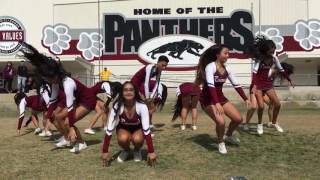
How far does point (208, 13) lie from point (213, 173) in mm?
26521

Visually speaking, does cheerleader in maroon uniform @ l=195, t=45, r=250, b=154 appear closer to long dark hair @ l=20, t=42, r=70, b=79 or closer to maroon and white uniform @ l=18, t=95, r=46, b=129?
long dark hair @ l=20, t=42, r=70, b=79

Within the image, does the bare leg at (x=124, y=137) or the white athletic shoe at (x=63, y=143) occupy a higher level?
the bare leg at (x=124, y=137)

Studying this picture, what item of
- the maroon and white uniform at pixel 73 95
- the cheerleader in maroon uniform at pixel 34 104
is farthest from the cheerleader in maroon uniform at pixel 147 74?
the cheerleader in maroon uniform at pixel 34 104

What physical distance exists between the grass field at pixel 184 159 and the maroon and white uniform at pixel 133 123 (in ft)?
1.61

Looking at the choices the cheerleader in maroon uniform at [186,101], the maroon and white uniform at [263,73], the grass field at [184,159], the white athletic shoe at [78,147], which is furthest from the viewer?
the cheerleader in maroon uniform at [186,101]

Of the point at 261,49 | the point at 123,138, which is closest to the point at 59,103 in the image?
the point at 123,138

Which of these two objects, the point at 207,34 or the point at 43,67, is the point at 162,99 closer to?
the point at 43,67

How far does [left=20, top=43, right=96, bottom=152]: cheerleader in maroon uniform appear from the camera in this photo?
1068 centimetres

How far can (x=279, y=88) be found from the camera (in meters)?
27.8

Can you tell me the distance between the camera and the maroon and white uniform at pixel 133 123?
30.7 ft

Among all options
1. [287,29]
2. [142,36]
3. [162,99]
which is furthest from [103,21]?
[162,99]

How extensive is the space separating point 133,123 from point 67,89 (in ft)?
5.55

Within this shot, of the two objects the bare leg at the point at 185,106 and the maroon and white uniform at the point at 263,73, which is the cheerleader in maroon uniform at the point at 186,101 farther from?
the maroon and white uniform at the point at 263,73

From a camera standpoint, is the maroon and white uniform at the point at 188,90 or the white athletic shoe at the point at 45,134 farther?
the maroon and white uniform at the point at 188,90
